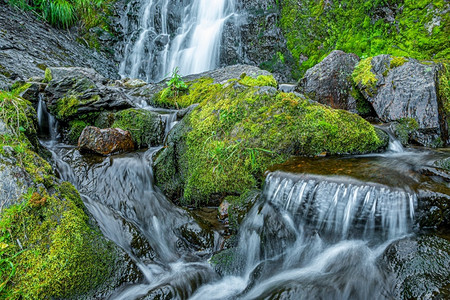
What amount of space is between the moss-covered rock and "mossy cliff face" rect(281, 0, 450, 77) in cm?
586

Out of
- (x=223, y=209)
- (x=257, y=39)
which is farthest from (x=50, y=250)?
(x=257, y=39)

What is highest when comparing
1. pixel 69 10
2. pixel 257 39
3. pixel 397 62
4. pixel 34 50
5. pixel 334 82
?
pixel 69 10

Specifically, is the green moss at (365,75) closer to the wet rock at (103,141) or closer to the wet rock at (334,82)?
the wet rock at (334,82)

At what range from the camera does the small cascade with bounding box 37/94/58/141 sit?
6195 millimetres

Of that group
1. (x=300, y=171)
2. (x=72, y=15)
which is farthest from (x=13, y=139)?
(x=72, y=15)

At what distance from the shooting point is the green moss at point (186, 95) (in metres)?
6.95

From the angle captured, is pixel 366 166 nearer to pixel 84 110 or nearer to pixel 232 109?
pixel 232 109

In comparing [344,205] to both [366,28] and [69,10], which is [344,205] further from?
[69,10]

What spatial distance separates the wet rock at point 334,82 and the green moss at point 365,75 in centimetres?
14

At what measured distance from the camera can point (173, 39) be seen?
12.1m

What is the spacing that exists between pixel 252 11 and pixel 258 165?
909cm

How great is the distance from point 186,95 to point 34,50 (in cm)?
596

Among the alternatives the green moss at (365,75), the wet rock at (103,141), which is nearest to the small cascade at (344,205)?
the wet rock at (103,141)

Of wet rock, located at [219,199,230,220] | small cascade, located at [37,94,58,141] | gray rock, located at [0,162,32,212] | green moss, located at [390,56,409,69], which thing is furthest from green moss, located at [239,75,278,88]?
gray rock, located at [0,162,32,212]
